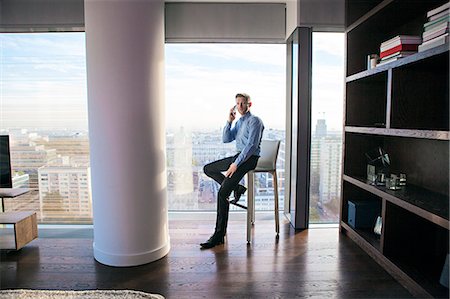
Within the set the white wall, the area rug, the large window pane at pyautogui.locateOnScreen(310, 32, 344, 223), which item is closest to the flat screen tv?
the area rug

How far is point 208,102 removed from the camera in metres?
3.54

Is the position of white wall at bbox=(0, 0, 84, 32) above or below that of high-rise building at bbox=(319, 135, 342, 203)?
above

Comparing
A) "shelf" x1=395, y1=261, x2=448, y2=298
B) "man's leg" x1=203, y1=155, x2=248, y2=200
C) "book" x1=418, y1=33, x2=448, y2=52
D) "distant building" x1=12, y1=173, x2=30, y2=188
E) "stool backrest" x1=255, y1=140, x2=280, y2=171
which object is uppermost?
"book" x1=418, y1=33, x2=448, y2=52

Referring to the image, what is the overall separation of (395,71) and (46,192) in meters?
3.75

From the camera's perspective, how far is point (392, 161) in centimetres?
274

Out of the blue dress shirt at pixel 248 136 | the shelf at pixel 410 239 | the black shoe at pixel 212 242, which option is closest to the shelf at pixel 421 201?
the shelf at pixel 410 239

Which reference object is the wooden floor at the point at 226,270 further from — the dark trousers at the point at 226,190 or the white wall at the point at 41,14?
the white wall at the point at 41,14

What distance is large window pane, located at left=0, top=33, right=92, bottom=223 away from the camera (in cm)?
331

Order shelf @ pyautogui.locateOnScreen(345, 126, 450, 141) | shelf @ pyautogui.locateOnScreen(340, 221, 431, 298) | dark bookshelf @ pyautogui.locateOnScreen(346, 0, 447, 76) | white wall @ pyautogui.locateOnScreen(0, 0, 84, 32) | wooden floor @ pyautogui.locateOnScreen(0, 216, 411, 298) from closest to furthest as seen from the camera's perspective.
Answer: shelf @ pyautogui.locateOnScreen(345, 126, 450, 141)
shelf @ pyautogui.locateOnScreen(340, 221, 431, 298)
wooden floor @ pyautogui.locateOnScreen(0, 216, 411, 298)
dark bookshelf @ pyautogui.locateOnScreen(346, 0, 447, 76)
white wall @ pyautogui.locateOnScreen(0, 0, 84, 32)

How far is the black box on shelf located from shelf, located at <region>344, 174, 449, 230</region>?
0.38m

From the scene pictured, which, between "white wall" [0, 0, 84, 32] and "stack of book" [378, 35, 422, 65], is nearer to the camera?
"stack of book" [378, 35, 422, 65]

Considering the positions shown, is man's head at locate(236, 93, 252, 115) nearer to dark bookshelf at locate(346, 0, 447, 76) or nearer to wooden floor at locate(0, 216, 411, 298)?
dark bookshelf at locate(346, 0, 447, 76)

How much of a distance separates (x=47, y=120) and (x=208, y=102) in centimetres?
190

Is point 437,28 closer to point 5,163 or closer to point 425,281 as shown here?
→ point 425,281
